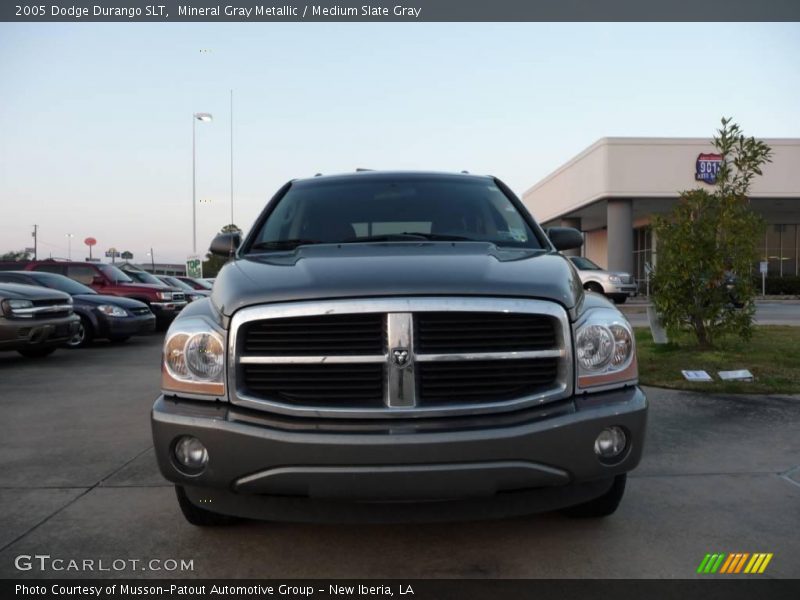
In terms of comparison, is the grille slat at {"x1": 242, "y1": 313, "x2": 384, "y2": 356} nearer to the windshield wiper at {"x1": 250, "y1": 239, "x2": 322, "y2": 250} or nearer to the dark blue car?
the windshield wiper at {"x1": 250, "y1": 239, "x2": 322, "y2": 250}

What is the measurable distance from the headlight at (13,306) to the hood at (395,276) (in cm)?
732

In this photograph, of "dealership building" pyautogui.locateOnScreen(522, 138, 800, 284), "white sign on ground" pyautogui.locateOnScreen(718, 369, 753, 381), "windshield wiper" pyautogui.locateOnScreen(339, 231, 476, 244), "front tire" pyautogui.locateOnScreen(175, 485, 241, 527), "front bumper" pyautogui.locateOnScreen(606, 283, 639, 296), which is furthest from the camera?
"dealership building" pyautogui.locateOnScreen(522, 138, 800, 284)

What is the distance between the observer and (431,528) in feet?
11.2

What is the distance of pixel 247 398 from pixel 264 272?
66 centimetres

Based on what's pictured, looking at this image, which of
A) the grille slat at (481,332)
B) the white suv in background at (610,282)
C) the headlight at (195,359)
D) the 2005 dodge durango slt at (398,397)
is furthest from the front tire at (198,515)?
the white suv in background at (610,282)

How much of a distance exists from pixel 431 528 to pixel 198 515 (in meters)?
1.10

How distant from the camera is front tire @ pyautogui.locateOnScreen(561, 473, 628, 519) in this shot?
3322 mm

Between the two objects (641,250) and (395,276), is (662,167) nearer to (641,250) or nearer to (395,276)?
(641,250)

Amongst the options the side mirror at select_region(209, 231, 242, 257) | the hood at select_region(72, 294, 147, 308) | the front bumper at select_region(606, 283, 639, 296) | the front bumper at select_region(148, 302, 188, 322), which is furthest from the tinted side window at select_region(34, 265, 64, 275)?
the front bumper at select_region(606, 283, 639, 296)

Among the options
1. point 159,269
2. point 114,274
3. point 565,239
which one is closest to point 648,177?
point 114,274

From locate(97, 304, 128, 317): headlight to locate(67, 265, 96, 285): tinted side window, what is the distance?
11.0 ft

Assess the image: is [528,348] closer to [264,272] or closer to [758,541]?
[264,272]

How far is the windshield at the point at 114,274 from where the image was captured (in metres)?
15.4

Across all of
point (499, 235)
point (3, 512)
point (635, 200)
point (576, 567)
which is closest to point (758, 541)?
point (576, 567)
